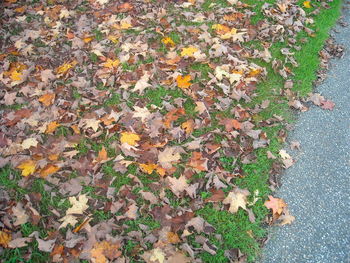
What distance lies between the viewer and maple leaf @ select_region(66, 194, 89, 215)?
129 inches

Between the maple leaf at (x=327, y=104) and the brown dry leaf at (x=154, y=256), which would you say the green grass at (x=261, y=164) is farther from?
the brown dry leaf at (x=154, y=256)

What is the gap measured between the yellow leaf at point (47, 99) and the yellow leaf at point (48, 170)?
0.93 meters

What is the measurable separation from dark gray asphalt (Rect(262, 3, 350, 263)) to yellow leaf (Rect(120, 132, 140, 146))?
1593 millimetres

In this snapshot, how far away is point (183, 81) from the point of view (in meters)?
4.38

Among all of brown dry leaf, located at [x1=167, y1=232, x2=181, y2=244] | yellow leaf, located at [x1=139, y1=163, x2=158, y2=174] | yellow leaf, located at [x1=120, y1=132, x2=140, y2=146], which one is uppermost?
yellow leaf, located at [x1=120, y1=132, x2=140, y2=146]

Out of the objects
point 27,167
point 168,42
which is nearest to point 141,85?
point 168,42

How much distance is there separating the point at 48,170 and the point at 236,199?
76.4 inches

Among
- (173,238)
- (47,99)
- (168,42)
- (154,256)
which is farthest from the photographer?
(168,42)

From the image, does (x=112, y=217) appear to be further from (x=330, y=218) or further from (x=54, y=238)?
(x=330, y=218)

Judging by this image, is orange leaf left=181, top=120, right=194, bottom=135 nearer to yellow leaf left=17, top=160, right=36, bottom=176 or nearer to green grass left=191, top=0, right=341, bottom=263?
green grass left=191, top=0, right=341, bottom=263

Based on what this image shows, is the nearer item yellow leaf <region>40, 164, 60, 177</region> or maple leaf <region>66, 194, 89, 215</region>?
maple leaf <region>66, 194, 89, 215</region>

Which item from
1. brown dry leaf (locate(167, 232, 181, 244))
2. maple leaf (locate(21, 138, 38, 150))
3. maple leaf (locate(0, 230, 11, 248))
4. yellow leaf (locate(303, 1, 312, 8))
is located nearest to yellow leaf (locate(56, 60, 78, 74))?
maple leaf (locate(21, 138, 38, 150))

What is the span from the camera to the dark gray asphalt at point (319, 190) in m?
3.05

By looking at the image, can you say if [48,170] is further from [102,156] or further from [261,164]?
[261,164]
